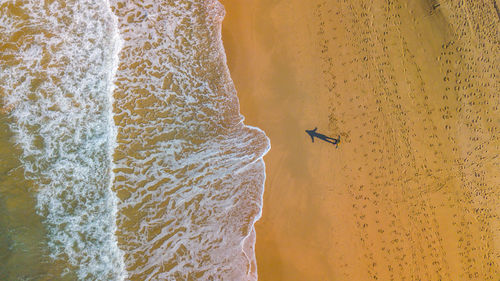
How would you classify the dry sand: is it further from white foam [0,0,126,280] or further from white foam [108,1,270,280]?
white foam [0,0,126,280]

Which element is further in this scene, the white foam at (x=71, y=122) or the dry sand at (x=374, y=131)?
the dry sand at (x=374, y=131)

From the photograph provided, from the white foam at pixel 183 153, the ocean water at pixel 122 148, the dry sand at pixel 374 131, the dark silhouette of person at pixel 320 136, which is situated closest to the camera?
the ocean water at pixel 122 148

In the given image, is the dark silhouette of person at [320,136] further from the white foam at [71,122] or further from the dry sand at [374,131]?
the white foam at [71,122]

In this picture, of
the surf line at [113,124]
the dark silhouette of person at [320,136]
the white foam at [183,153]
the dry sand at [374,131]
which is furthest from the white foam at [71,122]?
the dark silhouette of person at [320,136]

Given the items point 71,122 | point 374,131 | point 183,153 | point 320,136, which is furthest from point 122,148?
point 374,131

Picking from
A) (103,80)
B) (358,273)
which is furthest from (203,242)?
(103,80)

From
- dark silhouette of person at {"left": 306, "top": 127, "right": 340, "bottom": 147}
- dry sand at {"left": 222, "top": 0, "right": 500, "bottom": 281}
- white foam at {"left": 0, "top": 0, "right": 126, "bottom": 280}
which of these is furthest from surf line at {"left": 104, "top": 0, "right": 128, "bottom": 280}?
dark silhouette of person at {"left": 306, "top": 127, "right": 340, "bottom": 147}
